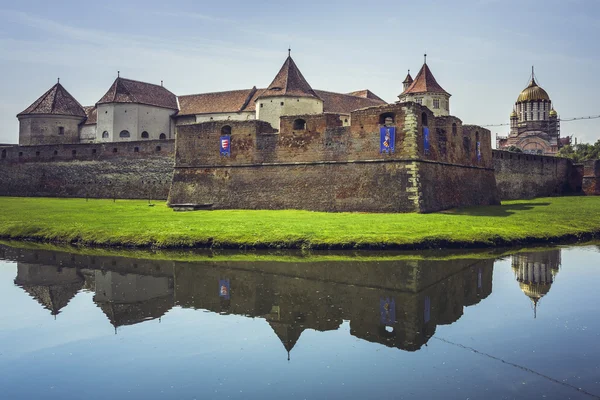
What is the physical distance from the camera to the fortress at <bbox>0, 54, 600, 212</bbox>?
25875 mm

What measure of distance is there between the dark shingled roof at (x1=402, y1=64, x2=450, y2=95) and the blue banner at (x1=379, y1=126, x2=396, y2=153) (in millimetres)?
24894

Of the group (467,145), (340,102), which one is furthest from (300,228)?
(340,102)

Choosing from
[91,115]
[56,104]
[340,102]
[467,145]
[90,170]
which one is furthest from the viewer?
[91,115]

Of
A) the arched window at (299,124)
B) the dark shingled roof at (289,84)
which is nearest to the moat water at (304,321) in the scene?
the arched window at (299,124)

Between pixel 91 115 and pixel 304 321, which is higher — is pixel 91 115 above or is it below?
above

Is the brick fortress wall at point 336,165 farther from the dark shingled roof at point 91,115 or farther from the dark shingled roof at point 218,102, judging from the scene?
the dark shingled roof at point 91,115

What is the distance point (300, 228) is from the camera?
2067cm

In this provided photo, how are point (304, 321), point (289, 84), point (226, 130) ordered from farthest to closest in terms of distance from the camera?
1. point (289, 84)
2. point (226, 130)
3. point (304, 321)

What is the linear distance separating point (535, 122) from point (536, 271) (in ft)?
244

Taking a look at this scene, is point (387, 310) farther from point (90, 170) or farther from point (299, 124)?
point (90, 170)

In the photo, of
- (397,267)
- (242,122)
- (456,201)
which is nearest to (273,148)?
(242,122)

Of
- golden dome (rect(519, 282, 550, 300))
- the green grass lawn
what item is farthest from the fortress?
golden dome (rect(519, 282, 550, 300))

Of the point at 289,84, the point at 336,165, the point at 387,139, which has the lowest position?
the point at 336,165

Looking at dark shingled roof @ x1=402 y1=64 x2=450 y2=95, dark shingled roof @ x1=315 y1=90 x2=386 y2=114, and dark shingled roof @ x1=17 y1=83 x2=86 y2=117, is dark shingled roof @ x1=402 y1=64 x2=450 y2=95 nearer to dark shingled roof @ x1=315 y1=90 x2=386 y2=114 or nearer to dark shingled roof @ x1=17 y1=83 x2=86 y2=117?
dark shingled roof @ x1=315 y1=90 x2=386 y2=114
